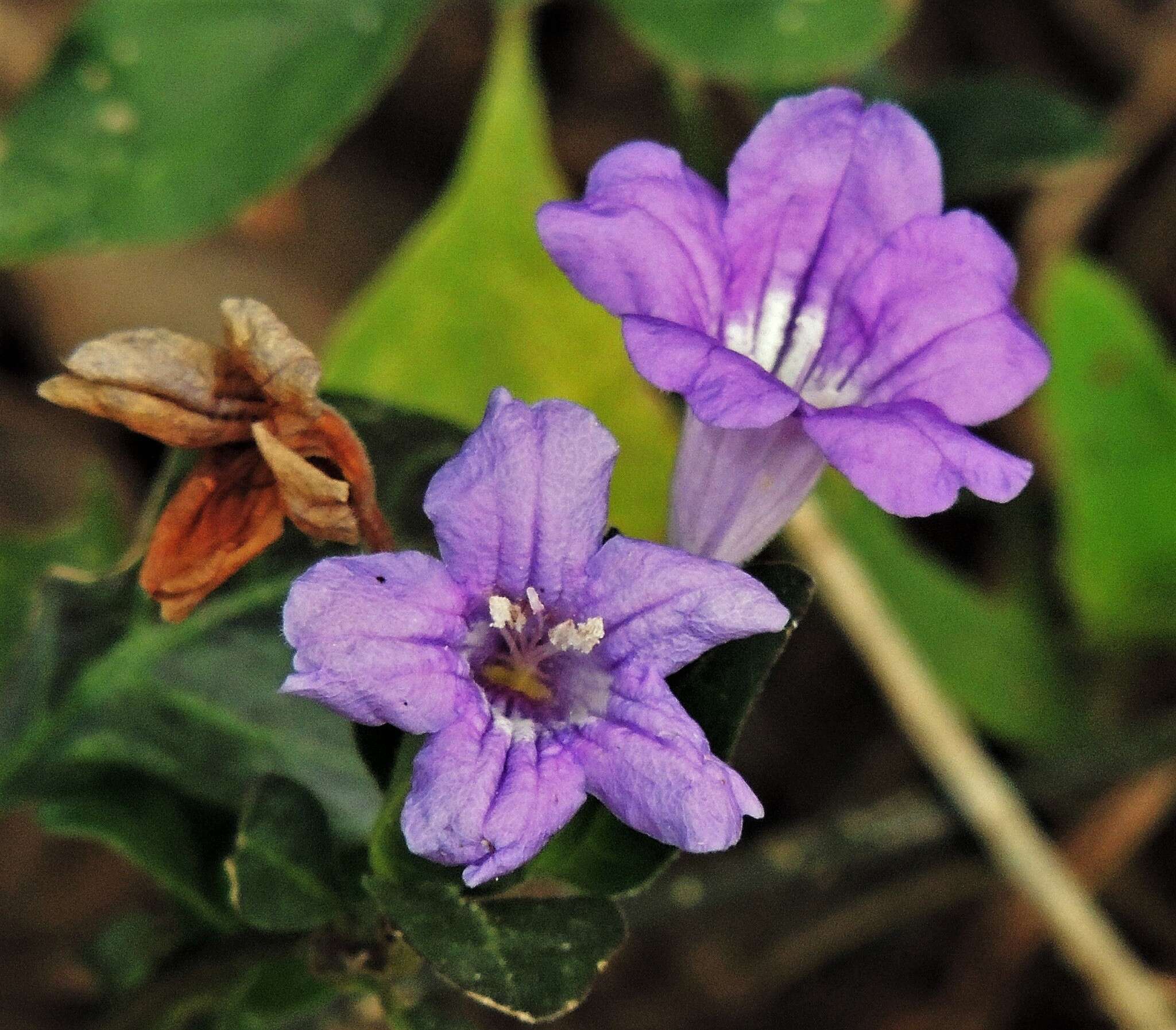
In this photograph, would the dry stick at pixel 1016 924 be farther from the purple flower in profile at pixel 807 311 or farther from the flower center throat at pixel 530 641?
the flower center throat at pixel 530 641

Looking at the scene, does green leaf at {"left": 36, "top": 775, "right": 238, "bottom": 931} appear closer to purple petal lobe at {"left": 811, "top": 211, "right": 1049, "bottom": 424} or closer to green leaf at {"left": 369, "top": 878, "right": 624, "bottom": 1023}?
green leaf at {"left": 369, "top": 878, "right": 624, "bottom": 1023}

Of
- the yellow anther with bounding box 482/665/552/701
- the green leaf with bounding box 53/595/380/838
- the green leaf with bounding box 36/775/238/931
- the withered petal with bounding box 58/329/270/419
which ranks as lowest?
the green leaf with bounding box 36/775/238/931

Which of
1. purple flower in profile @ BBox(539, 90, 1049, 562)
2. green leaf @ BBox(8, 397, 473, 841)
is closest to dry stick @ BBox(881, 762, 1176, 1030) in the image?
green leaf @ BBox(8, 397, 473, 841)

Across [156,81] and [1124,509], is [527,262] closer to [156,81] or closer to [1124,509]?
[156,81]

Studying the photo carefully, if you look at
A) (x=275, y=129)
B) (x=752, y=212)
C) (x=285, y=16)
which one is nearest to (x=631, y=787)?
(x=752, y=212)

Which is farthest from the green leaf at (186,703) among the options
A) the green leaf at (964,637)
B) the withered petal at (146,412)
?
the green leaf at (964,637)

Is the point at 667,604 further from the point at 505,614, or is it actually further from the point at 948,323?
the point at 948,323
